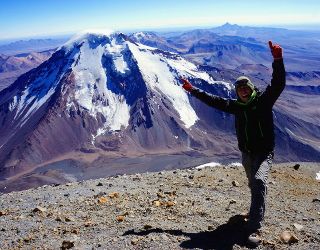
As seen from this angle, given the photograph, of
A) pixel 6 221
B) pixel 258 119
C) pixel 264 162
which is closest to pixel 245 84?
pixel 258 119

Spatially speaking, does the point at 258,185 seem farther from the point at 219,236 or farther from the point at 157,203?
the point at 157,203

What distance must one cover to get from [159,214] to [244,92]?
4.09 meters

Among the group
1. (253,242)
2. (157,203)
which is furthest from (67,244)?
(253,242)

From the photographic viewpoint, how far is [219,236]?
9141 mm

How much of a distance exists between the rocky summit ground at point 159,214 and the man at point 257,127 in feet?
2.45

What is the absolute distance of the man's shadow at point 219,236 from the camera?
28.7 feet

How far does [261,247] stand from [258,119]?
2566mm

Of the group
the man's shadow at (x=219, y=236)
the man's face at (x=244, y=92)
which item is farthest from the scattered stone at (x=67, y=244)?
the man's face at (x=244, y=92)

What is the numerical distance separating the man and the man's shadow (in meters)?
0.27

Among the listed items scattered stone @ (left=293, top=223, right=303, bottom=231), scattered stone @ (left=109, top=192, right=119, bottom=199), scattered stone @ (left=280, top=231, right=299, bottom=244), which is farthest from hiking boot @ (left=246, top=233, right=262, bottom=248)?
scattered stone @ (left=109, top=192, right=119, bottom=199)

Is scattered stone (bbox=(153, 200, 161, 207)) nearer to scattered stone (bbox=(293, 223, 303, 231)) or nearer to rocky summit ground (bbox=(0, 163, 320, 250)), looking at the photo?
rocky summit ground (bbox=(0, 163, 320, 250))

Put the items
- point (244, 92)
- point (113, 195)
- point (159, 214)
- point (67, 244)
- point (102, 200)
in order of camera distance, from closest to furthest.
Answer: point (244, 92), point (67, 244), point (159, 214), point (102, 200), point (113, 195)

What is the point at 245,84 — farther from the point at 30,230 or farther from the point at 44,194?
the point at 44,194

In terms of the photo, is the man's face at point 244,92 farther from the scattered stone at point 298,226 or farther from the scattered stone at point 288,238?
the scattered stone at point 298,226
